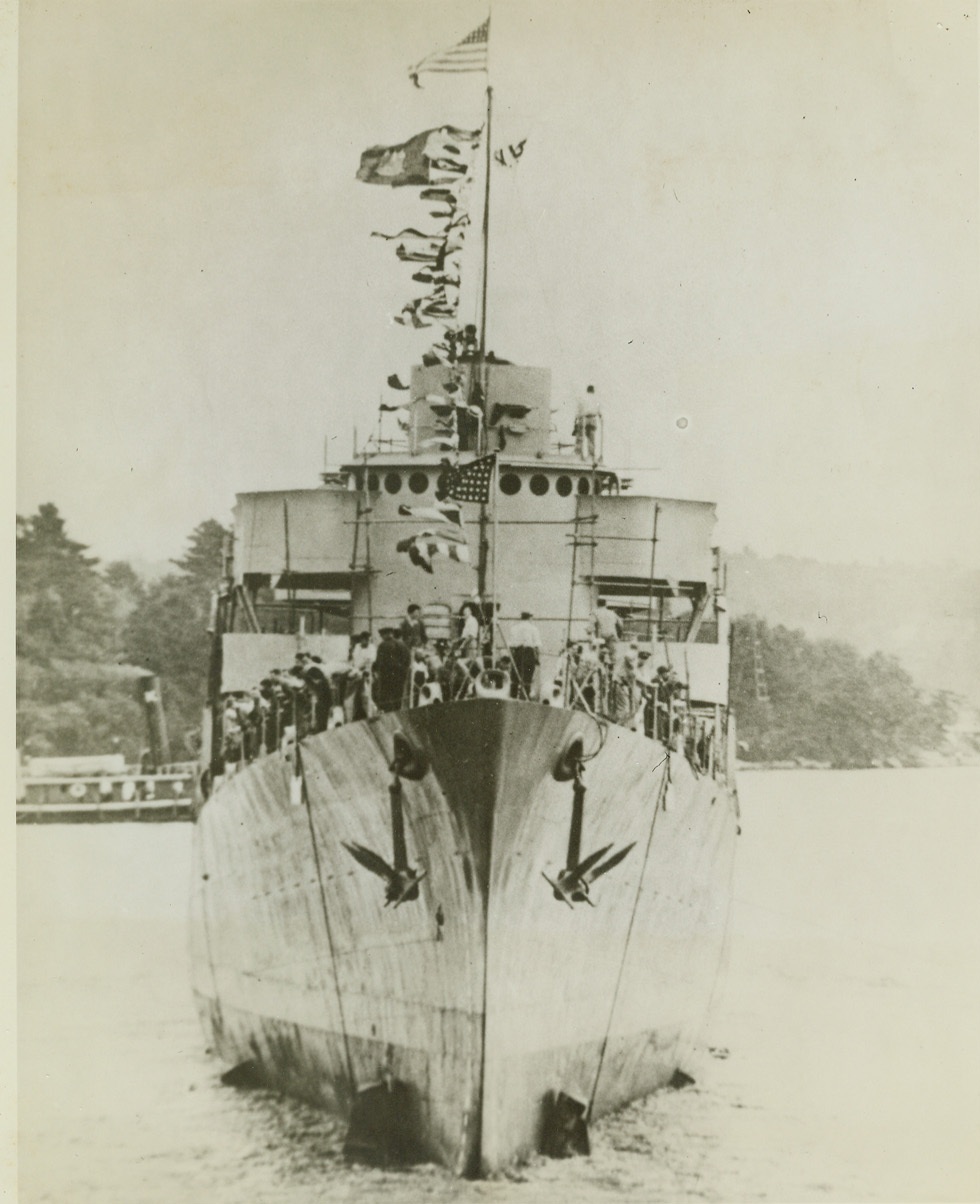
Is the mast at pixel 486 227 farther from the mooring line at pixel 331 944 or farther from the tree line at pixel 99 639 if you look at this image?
the mooring line at pixel 331 944

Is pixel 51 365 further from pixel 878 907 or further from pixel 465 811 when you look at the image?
pixel 878 907

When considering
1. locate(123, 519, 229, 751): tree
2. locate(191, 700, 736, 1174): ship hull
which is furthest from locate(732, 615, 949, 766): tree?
locate(123, 519, 229, 751): tree

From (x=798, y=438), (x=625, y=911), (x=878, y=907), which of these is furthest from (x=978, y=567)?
(x=625, y=911)

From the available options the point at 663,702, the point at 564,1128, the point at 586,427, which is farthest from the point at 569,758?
the point at 586,427

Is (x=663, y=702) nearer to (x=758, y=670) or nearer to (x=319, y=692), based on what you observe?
(x=758, y=670)

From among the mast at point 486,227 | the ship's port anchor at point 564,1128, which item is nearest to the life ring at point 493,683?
the mast at point 486,227
